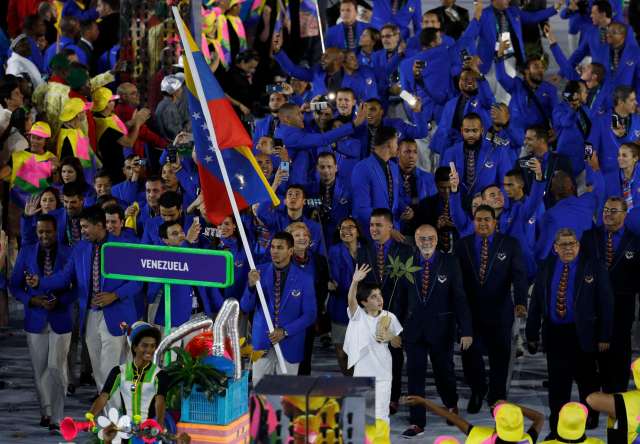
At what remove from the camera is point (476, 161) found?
1688cm

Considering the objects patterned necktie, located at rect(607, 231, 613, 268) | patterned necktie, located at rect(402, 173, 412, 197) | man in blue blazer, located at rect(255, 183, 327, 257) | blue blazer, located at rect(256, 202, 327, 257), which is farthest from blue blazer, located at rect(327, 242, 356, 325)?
patterned necktie, located at rect(607, 231, 613, 268)

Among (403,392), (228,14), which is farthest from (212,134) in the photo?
(228,14)

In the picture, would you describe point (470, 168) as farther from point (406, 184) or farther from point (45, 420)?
point (45, 420)

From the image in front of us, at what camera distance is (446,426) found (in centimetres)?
1455

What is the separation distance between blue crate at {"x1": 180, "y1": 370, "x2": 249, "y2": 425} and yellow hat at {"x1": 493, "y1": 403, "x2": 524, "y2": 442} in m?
1.46

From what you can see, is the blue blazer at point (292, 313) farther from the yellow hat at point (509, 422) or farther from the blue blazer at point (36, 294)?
the yellow hat at point (509, 422)

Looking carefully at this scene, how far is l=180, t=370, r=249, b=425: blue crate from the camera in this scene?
9391mm

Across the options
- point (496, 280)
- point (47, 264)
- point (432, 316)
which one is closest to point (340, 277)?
point (432, 316)

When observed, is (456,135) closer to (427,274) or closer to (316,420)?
(427,274)

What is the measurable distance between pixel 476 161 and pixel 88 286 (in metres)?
4.42

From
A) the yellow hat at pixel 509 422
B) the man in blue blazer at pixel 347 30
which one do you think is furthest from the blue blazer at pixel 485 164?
the yellow hat at pixel 509 422

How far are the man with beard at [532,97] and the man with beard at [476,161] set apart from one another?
254 centimetres

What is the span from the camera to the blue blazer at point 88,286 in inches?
568

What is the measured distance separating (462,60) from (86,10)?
600 cm
